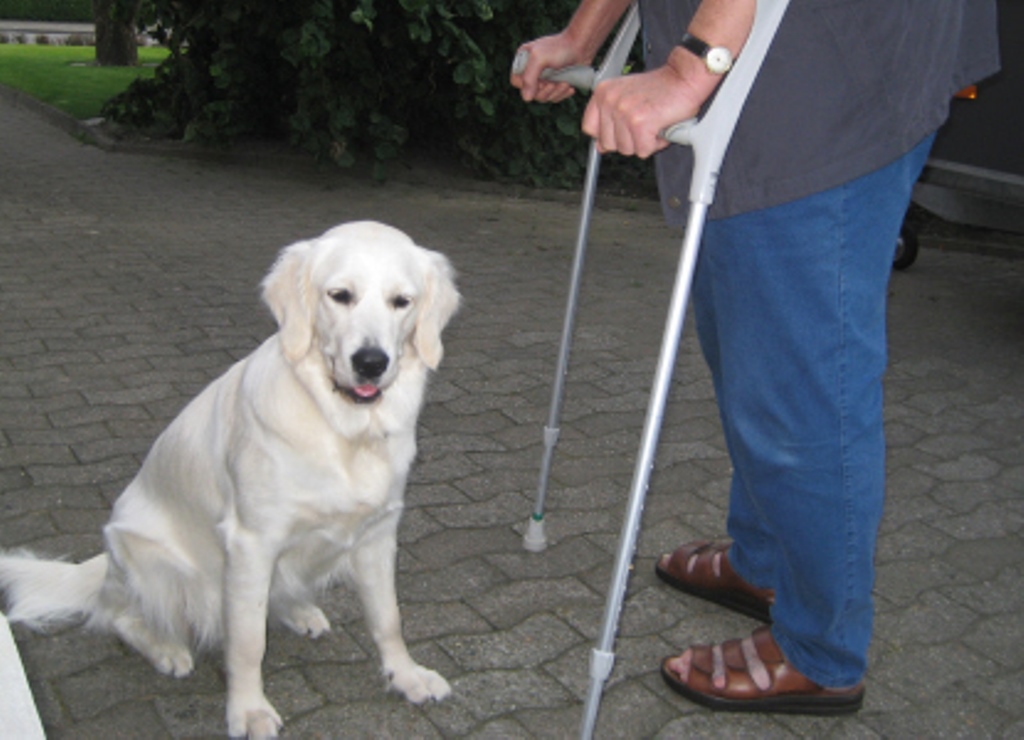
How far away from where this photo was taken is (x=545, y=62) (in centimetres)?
306

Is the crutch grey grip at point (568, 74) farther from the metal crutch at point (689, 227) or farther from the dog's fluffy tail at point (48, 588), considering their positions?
the dog's fluffy tail at point (48, 588)

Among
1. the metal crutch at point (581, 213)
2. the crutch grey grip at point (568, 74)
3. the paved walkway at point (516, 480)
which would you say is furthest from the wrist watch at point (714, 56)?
the paved walkway at point (516, 480)

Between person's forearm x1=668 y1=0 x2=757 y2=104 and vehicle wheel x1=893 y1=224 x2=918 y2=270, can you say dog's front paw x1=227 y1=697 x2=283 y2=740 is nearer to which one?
person's forearm x1=668 y1=0 x2=757 y2=104

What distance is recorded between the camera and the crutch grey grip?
2967 mm

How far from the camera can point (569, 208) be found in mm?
9828

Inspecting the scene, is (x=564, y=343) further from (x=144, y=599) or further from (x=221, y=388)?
(x=144, y=599)

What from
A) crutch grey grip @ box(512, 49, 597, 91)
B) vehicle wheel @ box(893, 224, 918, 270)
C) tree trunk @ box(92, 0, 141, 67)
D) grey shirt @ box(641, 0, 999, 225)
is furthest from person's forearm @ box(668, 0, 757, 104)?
tree trunk @ box(92, 0, 141, 67)

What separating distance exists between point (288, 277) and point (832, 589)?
5.03ft

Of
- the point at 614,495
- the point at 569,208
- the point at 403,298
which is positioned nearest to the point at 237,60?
the point at 569,208

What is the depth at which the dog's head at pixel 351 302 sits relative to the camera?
8.44ft

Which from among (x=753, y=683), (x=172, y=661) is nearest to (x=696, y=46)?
(x=753, y=683)

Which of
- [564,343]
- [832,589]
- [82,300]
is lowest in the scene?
[82,300]

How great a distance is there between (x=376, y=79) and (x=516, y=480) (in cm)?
660

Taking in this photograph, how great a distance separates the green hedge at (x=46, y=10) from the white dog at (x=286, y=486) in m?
40.1
